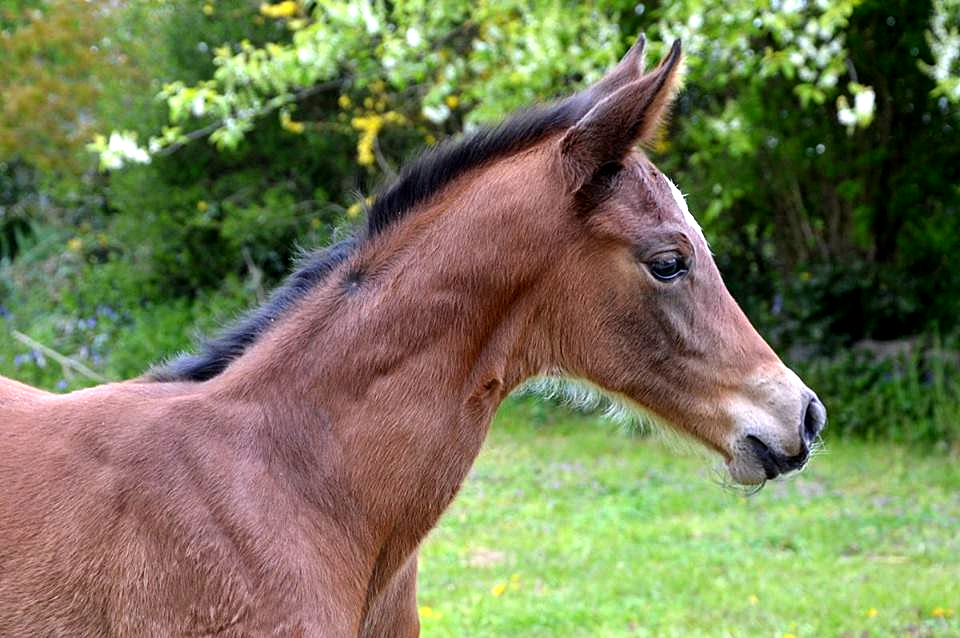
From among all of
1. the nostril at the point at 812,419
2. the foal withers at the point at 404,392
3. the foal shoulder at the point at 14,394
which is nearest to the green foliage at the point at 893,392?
the nostril at the point at 812,419

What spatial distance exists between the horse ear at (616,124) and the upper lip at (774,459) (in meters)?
0.70

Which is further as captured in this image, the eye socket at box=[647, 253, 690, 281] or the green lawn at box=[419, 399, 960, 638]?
the green lawn at box=[419, 399, 960, 638]

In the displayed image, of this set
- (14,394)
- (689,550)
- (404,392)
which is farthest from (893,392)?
(14,394)

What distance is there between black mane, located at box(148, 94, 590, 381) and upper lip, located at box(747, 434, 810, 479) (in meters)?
0.85

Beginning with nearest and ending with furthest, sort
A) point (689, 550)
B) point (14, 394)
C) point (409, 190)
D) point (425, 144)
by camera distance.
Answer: point (409, 190)
point (14, 394)
point (425, 144)
point (689, 550)

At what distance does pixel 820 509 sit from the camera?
24.9 feet

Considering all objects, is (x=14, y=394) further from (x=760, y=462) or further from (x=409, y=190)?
(x=760, y=462)

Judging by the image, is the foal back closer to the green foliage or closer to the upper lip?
the upper lip

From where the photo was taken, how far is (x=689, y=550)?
6.55 meters

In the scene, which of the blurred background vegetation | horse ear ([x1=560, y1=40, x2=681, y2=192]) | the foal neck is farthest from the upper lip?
the blurred background vegetation

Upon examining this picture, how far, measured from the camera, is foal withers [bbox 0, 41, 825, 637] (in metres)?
2.23

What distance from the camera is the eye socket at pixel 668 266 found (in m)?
2.39

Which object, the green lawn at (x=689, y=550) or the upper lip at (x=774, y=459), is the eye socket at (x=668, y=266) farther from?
the green lawn at (x=689, y=550)

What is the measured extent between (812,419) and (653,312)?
1.41ft
